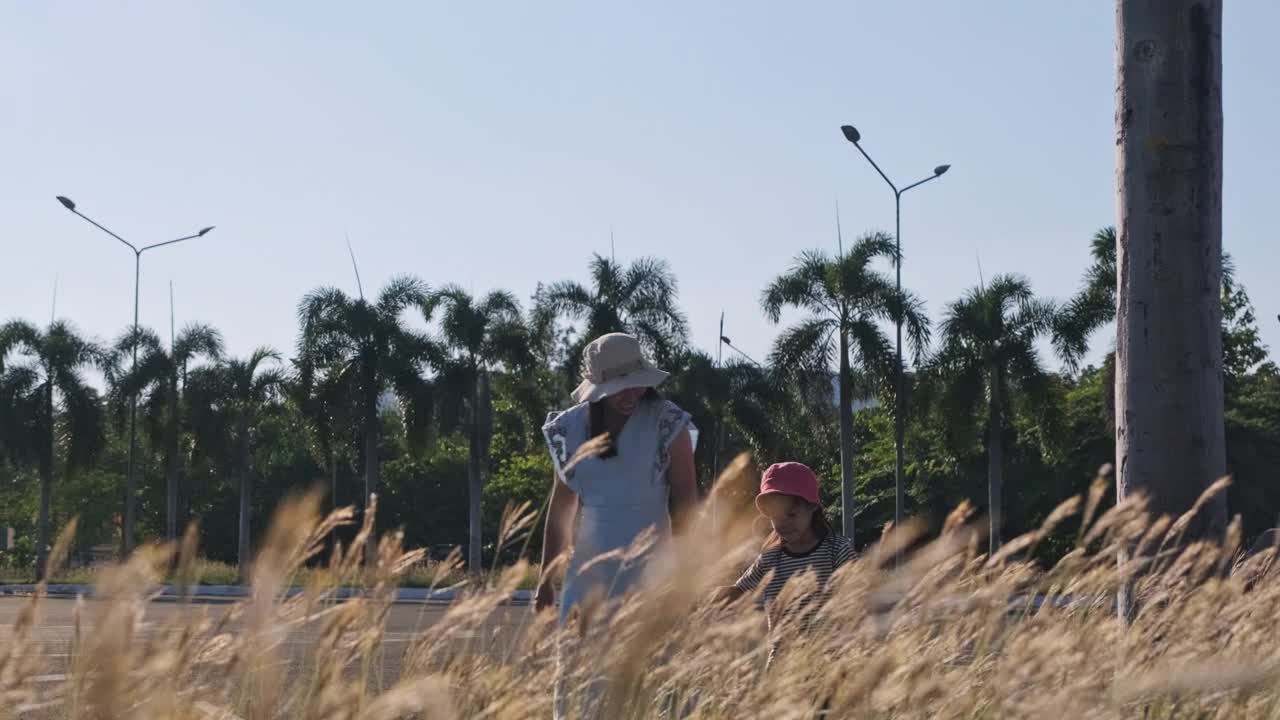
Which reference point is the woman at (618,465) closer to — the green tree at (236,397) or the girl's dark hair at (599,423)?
the girl's dark hair at (599,423)

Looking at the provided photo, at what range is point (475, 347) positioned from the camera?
38.0 meters

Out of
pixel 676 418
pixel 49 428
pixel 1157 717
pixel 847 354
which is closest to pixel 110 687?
pixel 1157 717

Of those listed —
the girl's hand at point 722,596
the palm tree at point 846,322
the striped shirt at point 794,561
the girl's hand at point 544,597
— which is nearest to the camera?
the girl's hand at point 722,596

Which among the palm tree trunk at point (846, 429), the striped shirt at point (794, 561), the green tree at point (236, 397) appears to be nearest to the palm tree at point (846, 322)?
the palm tree trunk at point (846, 429)

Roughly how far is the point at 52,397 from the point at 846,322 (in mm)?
21698

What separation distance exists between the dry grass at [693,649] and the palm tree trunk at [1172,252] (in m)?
1.25

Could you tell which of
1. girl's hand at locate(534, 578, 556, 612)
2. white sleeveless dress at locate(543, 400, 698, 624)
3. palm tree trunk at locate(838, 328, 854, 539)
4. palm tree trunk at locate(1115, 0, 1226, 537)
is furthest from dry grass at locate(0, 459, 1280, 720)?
palm tree trunk at locate(838, 328, 854, 539)

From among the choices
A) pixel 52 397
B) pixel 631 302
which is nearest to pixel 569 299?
pixel 631 302

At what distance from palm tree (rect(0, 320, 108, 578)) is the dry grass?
134 ft

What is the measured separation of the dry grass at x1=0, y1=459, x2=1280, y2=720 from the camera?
6.29 feet

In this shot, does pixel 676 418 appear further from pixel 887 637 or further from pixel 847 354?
pixel 847 354

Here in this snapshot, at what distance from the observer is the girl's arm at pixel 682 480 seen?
4422 mm

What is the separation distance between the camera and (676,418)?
14.6ft

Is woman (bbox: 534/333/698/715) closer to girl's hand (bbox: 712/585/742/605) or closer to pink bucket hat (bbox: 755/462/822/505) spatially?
pink bucket hat (bbox: 755/462/822/505)
